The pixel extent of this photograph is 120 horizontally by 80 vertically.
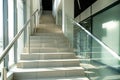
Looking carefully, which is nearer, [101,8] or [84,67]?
[84,67]

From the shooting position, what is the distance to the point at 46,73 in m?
3.85

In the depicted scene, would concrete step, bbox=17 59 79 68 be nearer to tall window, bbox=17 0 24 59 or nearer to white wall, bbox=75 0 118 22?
tall window, bbox=17 0 24 59

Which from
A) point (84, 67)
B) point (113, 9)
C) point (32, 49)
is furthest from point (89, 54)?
point (32, 49)

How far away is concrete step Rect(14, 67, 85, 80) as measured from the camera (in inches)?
147

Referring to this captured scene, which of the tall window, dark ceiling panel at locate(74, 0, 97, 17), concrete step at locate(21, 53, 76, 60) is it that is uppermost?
dark ceiling panel at locate(74, 0, 97, 17)

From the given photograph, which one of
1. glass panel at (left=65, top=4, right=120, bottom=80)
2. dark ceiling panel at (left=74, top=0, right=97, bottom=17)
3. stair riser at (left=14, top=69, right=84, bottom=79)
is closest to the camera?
glass panel at (left=65, top=4, right=120, bottom=80)

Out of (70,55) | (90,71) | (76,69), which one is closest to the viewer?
(90,71)

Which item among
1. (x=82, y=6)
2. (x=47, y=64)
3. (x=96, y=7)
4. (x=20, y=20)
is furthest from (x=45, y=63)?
(x=82, y=6)

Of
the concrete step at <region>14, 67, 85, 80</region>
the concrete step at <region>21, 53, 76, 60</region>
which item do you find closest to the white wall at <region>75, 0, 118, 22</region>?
the concrete step at <region>21, 53, 76, 60</region>

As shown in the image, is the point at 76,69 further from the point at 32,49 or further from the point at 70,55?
the point at 32,49

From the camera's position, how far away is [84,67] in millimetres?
4199

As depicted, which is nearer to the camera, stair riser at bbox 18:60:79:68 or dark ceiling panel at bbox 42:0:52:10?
stair riser at bbox 18:60:79:68

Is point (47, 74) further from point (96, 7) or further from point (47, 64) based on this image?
point (96, 7)

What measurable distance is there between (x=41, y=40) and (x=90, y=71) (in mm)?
2897
